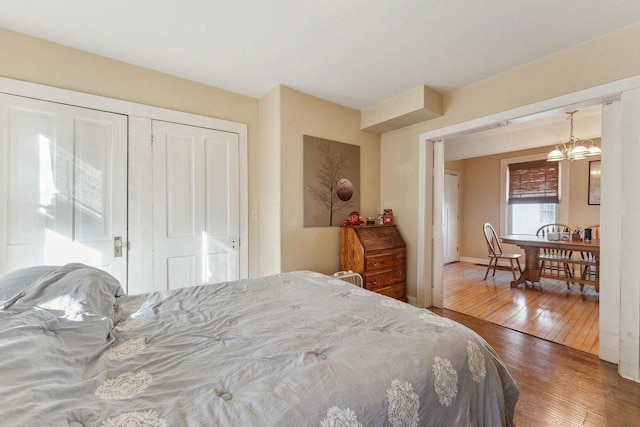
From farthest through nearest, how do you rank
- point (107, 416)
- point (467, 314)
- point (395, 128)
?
point (395, 128) → point (467, 314) → point (107, 416)

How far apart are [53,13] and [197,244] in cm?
200

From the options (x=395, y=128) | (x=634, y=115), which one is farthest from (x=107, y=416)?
(x=395, y=128)

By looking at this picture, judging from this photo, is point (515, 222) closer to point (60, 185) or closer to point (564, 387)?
point (564, 387)

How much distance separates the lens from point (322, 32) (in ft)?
6.62

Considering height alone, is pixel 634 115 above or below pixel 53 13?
below

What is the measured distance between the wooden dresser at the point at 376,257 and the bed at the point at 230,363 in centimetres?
157

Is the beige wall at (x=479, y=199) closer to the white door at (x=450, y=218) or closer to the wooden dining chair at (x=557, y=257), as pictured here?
the white door at (x=450, y=218)

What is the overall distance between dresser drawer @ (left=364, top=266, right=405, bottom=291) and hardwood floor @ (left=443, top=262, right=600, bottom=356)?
2.39 ft

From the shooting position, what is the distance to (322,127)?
10.5 feet

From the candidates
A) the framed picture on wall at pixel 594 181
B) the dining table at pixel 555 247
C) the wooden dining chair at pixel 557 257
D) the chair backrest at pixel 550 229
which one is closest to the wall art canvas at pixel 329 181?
the dining table at pixel 555 247

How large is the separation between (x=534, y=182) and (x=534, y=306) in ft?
9.62

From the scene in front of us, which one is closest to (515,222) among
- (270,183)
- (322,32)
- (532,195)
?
(532,195)

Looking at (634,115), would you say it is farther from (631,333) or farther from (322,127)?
(322,127)

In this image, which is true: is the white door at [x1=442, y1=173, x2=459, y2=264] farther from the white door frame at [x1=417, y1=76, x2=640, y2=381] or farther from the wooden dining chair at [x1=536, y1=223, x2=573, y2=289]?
the white door frame at [x1=417, y1=76, x2=640, y2=381]
